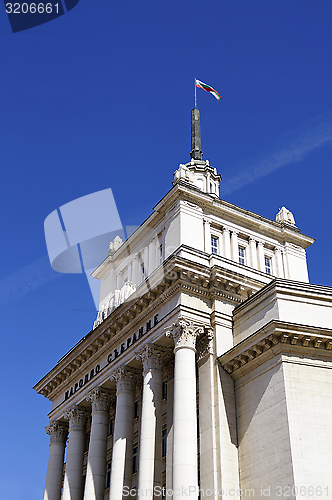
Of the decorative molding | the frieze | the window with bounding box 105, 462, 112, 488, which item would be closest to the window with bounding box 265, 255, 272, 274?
the decorative molding

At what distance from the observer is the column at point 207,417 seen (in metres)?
37.6

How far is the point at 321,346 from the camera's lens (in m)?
39.7

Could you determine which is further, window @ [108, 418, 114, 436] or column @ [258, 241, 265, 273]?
window @ [108, 418, 114, 436]

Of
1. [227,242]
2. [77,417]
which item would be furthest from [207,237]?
[77,417]

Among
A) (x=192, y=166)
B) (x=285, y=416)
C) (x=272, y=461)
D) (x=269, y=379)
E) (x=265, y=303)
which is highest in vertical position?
(x=192, y=166)

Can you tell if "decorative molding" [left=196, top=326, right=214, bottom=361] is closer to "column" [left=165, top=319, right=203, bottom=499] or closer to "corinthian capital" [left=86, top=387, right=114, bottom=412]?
"column" [left=165, top=319, right=203, bottom=499]

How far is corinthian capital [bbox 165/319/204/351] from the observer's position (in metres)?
41.9

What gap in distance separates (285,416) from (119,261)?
27680mm

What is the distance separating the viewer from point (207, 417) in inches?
1578

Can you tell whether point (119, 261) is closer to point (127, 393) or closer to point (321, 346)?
point (127, 393)

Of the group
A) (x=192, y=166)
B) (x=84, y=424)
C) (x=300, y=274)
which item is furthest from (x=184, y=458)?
(x=192, y=166)

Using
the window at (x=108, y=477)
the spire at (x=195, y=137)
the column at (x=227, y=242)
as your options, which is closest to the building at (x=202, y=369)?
the column at (x=227, y=242)

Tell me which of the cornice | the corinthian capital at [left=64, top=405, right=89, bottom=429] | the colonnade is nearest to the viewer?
the colonnade

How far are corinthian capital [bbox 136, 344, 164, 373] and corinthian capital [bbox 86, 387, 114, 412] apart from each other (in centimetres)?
774
